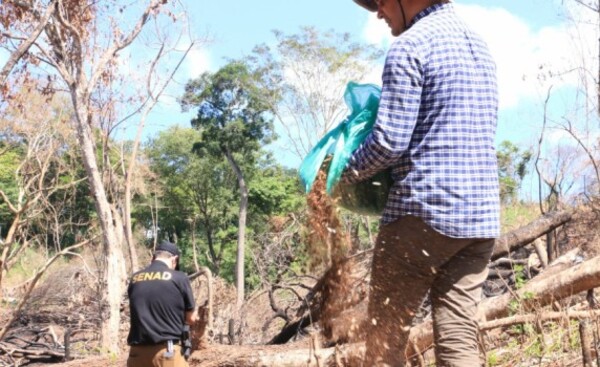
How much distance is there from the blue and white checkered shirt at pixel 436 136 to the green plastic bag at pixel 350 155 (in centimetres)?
16

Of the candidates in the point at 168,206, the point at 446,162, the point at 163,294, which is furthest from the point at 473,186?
the point at 168,206

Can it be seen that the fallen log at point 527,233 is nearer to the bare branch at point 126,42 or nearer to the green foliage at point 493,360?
the green foliage at point 493,360

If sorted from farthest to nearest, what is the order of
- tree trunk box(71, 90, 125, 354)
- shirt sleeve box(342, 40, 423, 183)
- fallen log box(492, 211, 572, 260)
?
tree trunk box(71, 90, 125, 354)
fallen log box(492, 211, 572, 260)
shirt sleeve box(342, 40, 423, 183)

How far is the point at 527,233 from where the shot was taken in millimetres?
6133

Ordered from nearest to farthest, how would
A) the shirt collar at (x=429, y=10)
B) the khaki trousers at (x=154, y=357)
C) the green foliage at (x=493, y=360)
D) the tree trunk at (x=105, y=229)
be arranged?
the shirt collar at (x=429, y=10), the green foliage at (x=493, y=360), the khaki trousers at (x=154, y=357), the tree trunk at (x=105, y=229)

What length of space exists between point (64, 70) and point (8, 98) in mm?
2076

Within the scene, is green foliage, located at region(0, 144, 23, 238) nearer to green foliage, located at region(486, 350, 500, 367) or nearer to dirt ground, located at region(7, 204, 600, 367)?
dirt ground, located at region(7, 204, 600, 367)

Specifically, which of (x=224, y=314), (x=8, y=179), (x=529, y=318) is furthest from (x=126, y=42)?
(x=8, y=179)

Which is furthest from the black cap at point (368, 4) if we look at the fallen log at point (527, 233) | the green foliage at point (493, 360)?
the fallen log at point (527, 233)

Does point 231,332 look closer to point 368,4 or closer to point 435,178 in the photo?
point 368,4

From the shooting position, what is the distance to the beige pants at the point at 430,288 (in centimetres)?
231

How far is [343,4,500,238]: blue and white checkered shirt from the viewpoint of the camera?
2.23m

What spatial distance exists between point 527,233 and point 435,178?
13.9ft

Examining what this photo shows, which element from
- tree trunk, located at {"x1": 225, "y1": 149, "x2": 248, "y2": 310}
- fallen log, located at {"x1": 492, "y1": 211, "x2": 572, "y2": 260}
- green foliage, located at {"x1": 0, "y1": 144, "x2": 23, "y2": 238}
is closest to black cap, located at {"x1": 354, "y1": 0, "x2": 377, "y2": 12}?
fallen log, located at {"x1": 492, "y1": 211, "x2": 572, "y2": 260}
